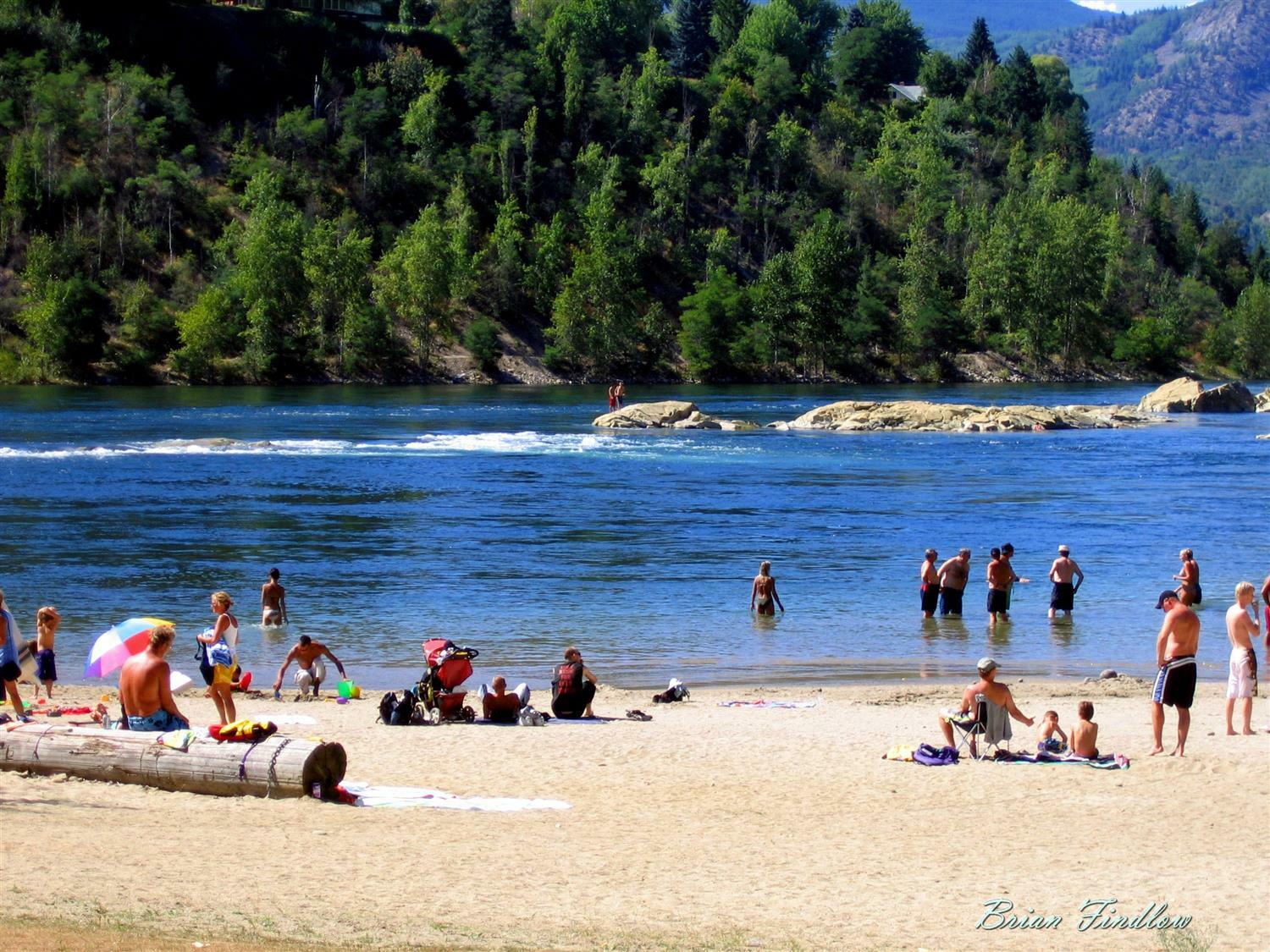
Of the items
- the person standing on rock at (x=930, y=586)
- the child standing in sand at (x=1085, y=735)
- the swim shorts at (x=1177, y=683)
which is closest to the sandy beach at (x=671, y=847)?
the child standing in sand at (x=1085, y=735)

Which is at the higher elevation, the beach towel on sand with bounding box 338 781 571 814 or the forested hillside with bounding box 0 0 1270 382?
the forested hillside with bounding box 0 0 1270 382

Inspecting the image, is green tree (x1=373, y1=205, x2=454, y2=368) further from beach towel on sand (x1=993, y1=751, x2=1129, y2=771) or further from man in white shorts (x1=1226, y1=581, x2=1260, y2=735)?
beach towel on sand (x1=993, y1=751, x2=1129, y2=771)

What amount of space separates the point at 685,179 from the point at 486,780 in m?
133

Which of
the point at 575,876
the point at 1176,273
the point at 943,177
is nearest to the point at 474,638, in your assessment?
the point at 575,876

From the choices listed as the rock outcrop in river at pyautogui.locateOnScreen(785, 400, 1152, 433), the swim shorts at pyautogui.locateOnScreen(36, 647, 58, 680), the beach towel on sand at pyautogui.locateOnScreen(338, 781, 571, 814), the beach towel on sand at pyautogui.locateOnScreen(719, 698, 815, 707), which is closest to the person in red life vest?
the beach towel on sand at pyautogui.locateOnScreen(719, 698, 815, 707)

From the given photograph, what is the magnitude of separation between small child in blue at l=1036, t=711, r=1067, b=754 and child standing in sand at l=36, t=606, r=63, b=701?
1180 centimetres

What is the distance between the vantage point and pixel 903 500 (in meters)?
42.5

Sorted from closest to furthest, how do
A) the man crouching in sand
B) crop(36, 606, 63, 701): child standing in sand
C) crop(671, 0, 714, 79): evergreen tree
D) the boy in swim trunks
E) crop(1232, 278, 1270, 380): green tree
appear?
the man crouching in sand, crop(36, 606, 63, 701): child standing in sand, the boy in swim trunks, crop(1232, 278, 1270, 380): green tree, crop(671, 0, 714, 79): evergreen tree

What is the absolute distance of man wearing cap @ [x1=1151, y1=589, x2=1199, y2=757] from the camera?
15.0m

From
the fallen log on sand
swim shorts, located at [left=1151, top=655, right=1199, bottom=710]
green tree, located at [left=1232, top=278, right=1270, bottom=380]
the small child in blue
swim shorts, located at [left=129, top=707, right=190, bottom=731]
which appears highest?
green tree, located at [left=1232, top=278, right=1270, bottom=380]

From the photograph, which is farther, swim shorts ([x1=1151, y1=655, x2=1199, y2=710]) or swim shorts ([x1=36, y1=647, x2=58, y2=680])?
swim shorts ([x1=36, y1=647, x2=58, y2=680])

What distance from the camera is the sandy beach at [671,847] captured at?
32.8ft

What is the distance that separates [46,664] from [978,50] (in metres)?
192

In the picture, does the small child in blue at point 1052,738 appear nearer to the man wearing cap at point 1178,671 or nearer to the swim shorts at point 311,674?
the man wearing cap at point 1178,671
